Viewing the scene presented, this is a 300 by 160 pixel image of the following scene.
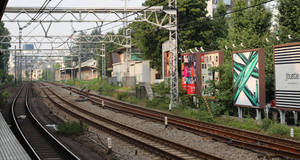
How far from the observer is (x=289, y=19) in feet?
87.1

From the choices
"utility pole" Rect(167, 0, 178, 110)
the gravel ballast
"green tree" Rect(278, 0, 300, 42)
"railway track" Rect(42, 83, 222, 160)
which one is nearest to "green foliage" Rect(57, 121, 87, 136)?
the gravel ballast

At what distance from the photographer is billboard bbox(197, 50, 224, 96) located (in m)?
24.3

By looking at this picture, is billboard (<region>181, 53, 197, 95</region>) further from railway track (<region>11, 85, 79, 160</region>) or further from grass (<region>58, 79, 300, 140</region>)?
railway track (<region>11, 85, 79, 160</region>)

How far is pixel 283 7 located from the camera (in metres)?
27.0

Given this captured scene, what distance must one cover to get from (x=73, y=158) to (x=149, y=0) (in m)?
32.4

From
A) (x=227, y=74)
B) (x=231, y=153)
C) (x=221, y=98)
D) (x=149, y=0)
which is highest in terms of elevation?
(x=149, y=0)

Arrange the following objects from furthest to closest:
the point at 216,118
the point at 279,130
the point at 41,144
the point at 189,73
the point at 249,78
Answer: the point at 189,73 < the point at 216,118 < the point at 249,78 < the point at 279,130 < the point at 41,144

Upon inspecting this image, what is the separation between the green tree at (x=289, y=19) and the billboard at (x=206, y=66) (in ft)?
20.2

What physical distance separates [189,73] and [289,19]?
29.6 feet

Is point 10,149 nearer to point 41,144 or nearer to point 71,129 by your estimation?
point 41,144

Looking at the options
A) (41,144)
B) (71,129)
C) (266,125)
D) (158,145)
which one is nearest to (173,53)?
(266,125)

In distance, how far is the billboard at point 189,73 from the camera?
86.9 ft

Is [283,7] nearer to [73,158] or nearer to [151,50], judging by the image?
[151,50]

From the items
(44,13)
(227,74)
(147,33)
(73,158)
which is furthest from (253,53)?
(147,33)
